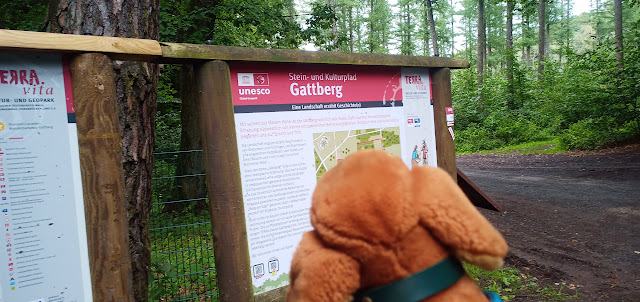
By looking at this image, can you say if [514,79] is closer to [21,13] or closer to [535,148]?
[535,148]

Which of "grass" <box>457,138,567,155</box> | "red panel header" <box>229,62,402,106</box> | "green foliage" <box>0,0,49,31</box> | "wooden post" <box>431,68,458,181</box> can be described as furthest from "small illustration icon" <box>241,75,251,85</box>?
"grass" <box>457,138,567,155</box>

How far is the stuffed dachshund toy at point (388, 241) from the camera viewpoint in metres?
1.07

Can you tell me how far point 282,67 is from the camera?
108 inches

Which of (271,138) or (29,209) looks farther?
(271,138)

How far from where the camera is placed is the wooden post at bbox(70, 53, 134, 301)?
2027mm

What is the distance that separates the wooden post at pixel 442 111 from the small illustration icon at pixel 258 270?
6.69 ft

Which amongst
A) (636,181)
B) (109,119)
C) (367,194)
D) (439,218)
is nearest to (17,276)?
(109,119)

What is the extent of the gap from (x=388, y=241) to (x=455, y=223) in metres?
0.20

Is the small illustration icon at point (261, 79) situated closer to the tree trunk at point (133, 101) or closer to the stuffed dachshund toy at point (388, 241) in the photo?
the tree trunk at point (133, 101)

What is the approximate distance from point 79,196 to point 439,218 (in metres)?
1.78

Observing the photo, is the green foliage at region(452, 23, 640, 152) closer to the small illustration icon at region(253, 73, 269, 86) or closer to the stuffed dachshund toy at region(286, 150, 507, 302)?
the small illustration icon at region(253, 73, 269, 86)

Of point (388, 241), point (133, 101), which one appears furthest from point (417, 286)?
point (133, 101)

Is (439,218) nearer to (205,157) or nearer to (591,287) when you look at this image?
(205,157)

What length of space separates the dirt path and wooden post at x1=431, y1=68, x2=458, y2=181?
5.76 feet
